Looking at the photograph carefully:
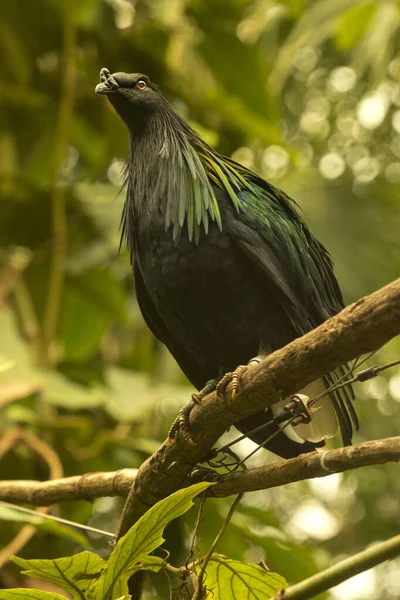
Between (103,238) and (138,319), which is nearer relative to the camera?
(103,238)

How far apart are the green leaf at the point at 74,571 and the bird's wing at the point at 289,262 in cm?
75

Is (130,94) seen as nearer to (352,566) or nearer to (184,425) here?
(184,425)

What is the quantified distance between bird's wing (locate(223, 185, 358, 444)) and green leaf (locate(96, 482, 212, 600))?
662 millimetres

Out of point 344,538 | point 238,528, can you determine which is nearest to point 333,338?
point 238,528

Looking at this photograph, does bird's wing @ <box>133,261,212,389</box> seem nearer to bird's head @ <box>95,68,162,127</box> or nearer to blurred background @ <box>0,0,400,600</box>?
bird's head @ <box>95,68,162,127</box>

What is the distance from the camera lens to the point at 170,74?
4090 millimetres

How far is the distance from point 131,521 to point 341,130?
152 inches

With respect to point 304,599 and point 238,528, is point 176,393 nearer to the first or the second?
point 238,528

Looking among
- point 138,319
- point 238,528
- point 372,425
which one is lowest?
point 238,528

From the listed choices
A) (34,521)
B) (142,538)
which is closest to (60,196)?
(34,521)

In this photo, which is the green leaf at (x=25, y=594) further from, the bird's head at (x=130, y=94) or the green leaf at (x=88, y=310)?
the green leaf at (x=88, y=310)

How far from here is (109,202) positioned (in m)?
3.84

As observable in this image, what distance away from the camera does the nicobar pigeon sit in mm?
2107

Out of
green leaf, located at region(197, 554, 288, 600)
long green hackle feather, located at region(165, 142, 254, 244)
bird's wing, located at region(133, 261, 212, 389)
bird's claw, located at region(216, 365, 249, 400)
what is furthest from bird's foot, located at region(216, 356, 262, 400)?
bird's wing, located at region(133, 261, 212, 389)
